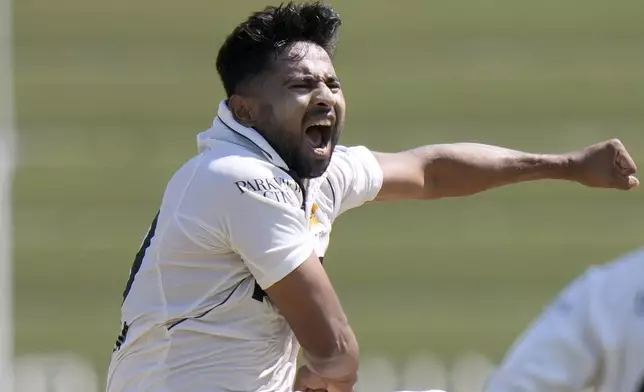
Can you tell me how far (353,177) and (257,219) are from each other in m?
0.69

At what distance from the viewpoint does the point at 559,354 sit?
2.13m

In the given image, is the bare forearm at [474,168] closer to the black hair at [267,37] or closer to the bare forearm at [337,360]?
the black hair at [267,37]

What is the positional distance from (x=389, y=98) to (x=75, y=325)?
192 cm

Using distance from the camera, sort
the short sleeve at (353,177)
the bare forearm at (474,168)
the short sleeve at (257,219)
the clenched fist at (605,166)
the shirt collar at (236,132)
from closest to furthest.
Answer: the short sleeve at (257,219)
the shirt collar at (236,132)
the short sleeve at (353,177)
the clenched fist at (605,166)
the bare forearm at (474,168)

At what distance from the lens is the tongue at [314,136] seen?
3.59 meters

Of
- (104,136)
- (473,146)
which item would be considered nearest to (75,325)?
(104,136)

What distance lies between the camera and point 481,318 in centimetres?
659

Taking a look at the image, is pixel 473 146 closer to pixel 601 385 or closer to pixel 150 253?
pixel 150 253

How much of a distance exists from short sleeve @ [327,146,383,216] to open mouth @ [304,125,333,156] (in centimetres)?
20

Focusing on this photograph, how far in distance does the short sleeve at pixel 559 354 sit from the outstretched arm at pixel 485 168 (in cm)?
196

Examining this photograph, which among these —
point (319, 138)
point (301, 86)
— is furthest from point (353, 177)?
point (301, 86)

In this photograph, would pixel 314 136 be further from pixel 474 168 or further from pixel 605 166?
pixel 605 166

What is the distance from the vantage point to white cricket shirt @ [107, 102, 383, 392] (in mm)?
3314

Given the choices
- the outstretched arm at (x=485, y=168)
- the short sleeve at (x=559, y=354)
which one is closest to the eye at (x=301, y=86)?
the outstretched arm at (x=485, y=168)
